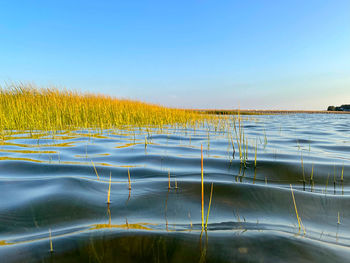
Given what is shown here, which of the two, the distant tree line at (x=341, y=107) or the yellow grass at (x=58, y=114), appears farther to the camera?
the distant tree line at (x=341, y=107)

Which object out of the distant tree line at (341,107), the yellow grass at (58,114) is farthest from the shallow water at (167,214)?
the distant tree line at (341,107)

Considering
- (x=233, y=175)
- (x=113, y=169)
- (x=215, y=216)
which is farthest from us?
(x=113, y=169)

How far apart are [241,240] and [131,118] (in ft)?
31.5

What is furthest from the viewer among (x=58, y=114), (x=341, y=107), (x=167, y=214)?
(x=341, y=107)

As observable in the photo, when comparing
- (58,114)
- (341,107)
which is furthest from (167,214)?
(341,107)

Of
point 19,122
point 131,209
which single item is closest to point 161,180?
point 131,209

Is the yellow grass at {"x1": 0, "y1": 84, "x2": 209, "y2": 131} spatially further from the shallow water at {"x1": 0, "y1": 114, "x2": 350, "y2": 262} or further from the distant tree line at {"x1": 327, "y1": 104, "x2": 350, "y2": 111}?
the distant tree line at {"x1": 327, "y1": 104, "x2": 350, "y2": 111}

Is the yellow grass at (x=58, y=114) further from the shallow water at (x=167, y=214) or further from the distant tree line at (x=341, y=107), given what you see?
the distant tree line at (x=341, y=107)

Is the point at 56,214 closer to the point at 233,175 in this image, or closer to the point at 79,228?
the point at 79,228

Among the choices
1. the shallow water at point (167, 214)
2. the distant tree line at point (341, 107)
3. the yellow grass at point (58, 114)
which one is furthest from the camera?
the distant tree line at point (341, 107)

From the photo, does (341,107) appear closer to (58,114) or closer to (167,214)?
(58,114)

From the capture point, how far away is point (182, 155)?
3.70 metres

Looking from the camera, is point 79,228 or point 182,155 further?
point 182,155

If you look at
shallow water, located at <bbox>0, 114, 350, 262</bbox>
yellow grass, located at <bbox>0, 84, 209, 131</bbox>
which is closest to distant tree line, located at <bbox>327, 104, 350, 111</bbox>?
yellow grass, located at <bbox>0, 84, 209, 131</bbox>
